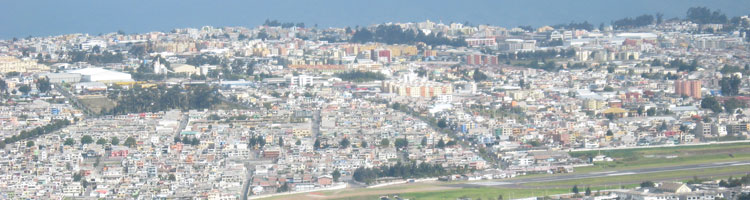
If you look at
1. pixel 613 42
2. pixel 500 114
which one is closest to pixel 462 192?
pixel 500 114

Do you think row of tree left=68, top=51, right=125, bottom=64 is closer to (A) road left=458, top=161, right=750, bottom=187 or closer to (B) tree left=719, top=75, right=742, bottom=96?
(B) tree left=719, top=75, right=742, bottom=96

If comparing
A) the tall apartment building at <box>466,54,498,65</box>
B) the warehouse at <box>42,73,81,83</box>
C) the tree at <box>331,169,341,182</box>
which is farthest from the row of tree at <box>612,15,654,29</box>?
the tree at <box>331,169,341,182</box>

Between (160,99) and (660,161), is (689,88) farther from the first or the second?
(160,99)

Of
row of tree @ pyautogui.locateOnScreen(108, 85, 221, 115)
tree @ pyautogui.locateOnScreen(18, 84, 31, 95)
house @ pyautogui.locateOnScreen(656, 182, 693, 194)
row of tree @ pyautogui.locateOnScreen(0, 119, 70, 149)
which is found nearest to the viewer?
house @ pyautogui.locateOnScreen(656, 182, 693, 194)

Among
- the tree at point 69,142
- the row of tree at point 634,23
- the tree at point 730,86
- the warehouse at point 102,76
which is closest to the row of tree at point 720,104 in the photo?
the tree at point 730,86

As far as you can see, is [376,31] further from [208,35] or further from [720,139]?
[720,139]

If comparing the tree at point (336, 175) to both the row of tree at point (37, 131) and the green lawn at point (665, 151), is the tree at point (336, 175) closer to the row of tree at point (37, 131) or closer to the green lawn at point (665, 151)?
the green lawn at point (665, 151)

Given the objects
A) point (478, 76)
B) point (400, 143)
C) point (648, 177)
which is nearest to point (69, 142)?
point (400, 143)
